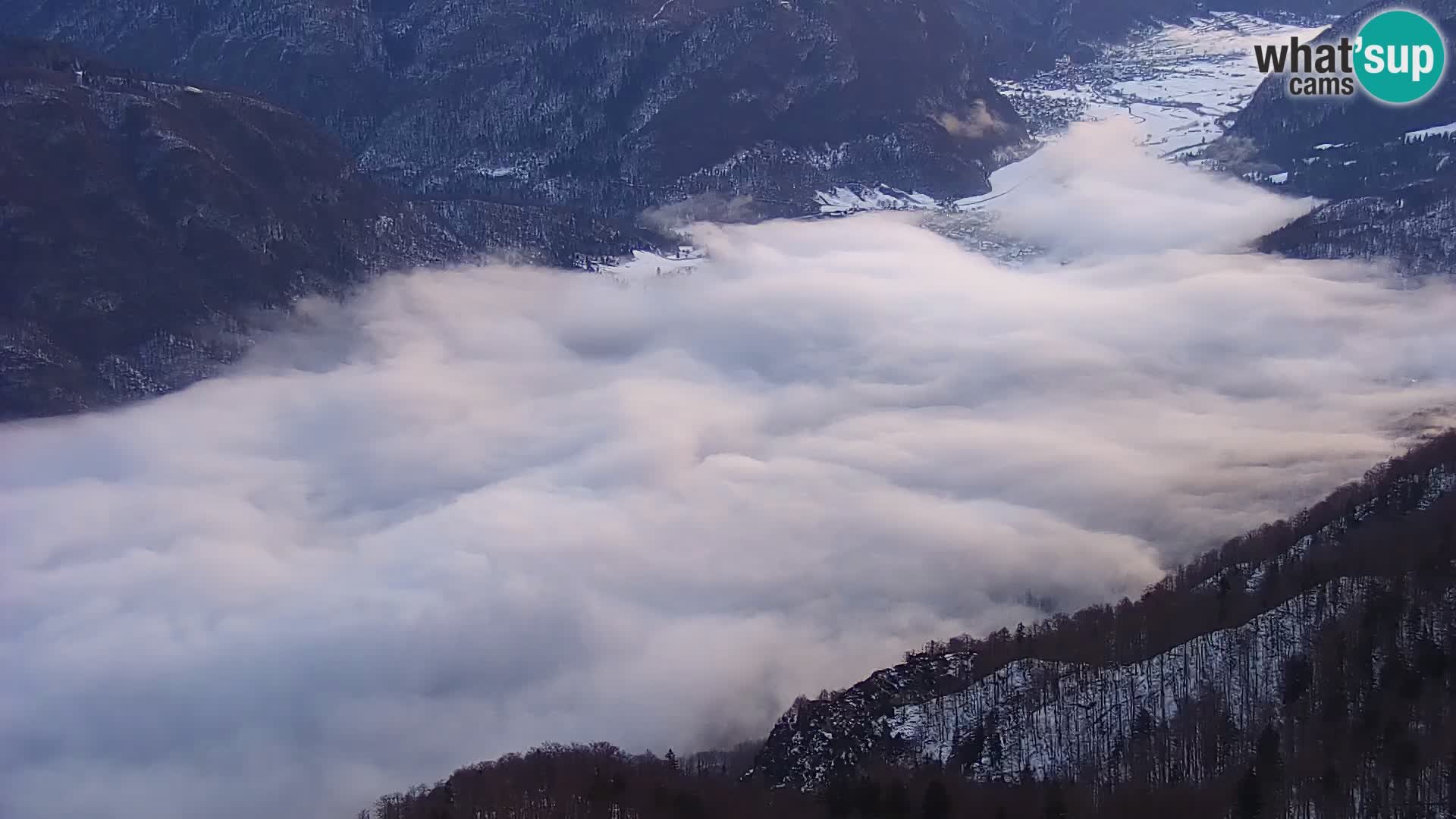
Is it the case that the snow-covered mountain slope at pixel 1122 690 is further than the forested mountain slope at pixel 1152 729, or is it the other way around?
the snow-covered mountain slope at pixel 1122 690

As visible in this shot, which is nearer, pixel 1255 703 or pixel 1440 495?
pixel 1255 703

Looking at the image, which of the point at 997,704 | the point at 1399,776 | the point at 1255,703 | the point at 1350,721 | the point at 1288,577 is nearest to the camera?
the point at 1399,776

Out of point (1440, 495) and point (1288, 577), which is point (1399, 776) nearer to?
point (1288, 577)

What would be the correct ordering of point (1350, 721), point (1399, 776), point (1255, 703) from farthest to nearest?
point (1255, 703), point (1350, 721), point (1399, 776)

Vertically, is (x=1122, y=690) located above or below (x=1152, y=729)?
above

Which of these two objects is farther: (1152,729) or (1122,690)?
(1122,690)

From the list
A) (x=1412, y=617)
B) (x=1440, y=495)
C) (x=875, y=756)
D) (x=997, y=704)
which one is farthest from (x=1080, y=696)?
(x=1440, y=495)

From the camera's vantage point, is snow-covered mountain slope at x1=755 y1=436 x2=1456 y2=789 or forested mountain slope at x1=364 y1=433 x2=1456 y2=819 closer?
forested mountain slope at x1=364 y1=433 x2=1456 y2=819

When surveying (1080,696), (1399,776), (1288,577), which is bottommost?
(1399,776)
